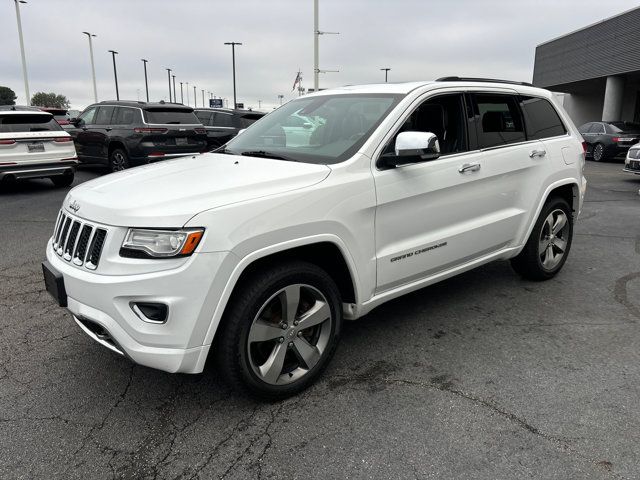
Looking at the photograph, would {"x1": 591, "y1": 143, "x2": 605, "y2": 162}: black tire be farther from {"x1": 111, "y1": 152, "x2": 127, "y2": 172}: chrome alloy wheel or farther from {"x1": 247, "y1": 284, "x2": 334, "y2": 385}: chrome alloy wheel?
{"x1": 247, "y1": 284, "x2": 334, "y2": 385}: chrome alloy wheel

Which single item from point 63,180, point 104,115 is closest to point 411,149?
point 63,180

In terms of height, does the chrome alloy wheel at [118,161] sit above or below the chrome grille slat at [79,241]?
below

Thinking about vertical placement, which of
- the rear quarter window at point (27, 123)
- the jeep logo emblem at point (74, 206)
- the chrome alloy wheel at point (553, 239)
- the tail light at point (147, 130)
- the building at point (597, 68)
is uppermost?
the building at point (597, 68)

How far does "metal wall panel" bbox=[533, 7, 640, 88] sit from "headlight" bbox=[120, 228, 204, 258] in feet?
90.4

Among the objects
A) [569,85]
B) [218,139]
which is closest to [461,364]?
[218,139]

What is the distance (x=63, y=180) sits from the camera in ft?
37.1

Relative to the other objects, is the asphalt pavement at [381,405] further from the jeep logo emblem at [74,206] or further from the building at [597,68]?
the building at [597,68]

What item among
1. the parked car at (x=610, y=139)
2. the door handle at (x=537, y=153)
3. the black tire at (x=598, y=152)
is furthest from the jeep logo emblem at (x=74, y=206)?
the black tire at (x=598, y=152)

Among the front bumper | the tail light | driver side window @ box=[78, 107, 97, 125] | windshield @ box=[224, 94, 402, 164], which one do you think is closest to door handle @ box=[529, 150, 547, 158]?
windshield @ box=[224, 94, 402, 164]

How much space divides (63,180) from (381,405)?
1051cm

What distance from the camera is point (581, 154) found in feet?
16.3

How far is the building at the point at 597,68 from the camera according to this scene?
24948 millimetres

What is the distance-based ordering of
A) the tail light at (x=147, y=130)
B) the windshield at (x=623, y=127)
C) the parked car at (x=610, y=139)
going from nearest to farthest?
the tail light at (x=147, y=130) < the parked car at (x=610, y=139) < the windshield at (x=623, y=127)

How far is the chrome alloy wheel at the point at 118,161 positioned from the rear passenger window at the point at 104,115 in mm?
874
